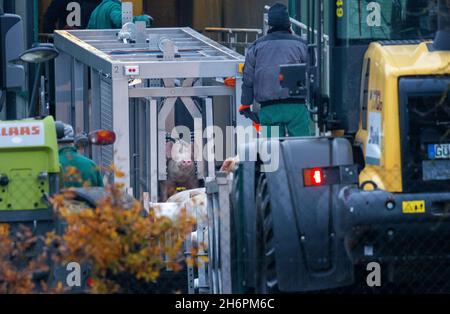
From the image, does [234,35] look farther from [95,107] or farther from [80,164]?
[80,164]

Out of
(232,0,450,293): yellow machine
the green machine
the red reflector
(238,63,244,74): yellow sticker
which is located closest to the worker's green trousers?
(238,63,244,74): yellow sticker

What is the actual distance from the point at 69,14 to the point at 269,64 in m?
6.66

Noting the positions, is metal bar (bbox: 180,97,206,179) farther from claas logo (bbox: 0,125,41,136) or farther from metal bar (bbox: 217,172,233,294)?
claas logo (bbox: 0,125,41,136)

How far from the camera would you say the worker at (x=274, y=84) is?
1148 cm

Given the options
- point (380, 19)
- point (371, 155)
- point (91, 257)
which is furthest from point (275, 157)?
point (91, 257)

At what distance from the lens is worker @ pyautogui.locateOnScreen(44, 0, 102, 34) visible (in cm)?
1761

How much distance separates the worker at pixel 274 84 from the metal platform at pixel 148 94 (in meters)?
0.37

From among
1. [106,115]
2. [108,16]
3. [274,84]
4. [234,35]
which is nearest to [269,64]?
[274,84]

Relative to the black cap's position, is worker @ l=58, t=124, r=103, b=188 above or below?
below

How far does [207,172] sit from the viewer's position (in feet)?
39.6

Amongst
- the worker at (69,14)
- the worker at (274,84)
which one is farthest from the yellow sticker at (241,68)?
the worker at (69,14)

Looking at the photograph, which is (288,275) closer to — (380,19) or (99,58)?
(380,19)

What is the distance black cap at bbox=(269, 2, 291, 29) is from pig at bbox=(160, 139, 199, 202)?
1.43 meters

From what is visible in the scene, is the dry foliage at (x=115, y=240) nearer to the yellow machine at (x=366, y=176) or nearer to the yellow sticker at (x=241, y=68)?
the yellow machine at (x=366, y=176)
